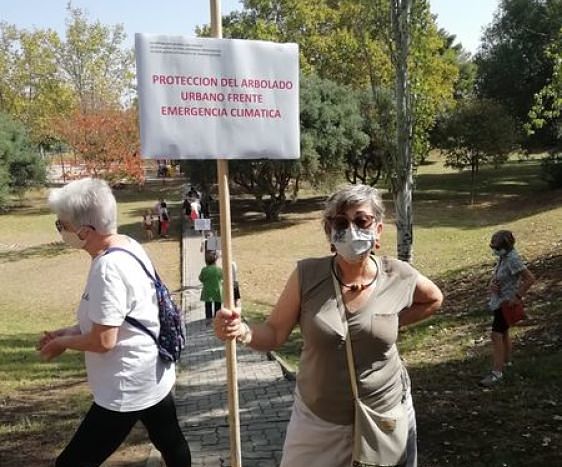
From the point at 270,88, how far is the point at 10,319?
1215cm

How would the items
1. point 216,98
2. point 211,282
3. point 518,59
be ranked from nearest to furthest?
1. point 216,98
2. point 211,282
3. point 518,59

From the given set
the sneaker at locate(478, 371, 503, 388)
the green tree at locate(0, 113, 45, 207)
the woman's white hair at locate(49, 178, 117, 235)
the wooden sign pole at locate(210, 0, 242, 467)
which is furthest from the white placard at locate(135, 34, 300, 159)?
the green tree at locate(0, 113, 45, 207)

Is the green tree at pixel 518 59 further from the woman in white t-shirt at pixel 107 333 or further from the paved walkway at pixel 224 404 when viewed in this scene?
the woman in white t-shirt at pixel 107 333

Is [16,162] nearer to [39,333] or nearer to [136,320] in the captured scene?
[39,333]

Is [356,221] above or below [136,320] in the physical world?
above

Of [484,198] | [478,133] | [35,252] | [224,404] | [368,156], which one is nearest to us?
[224,404]

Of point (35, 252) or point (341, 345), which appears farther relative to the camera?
point (35, 252)

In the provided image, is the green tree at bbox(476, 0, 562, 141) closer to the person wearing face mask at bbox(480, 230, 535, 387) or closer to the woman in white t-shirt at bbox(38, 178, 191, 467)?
the person wearing face mask at bbox(480, 230, 535, 387)

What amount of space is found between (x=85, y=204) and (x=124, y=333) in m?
0.63

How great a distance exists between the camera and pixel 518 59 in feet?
112

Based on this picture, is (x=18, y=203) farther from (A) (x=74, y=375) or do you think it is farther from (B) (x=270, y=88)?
(B) (x=270, y=88)

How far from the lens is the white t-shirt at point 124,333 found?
2.83 meters

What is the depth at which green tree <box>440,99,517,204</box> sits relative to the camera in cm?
3009

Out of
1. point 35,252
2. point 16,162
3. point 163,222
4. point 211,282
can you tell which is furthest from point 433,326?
point 16,162
